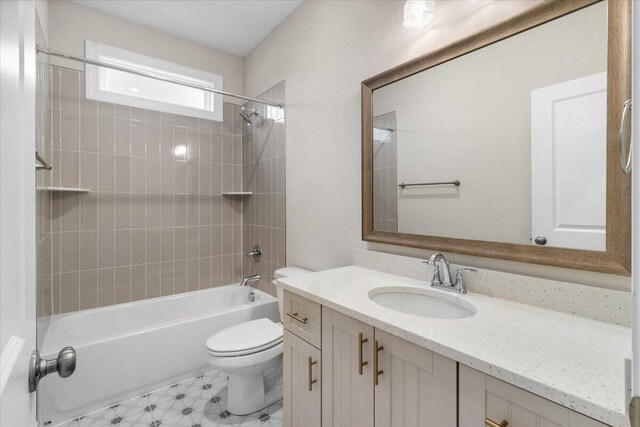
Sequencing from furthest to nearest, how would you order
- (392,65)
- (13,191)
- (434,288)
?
(392,65), (434,288), (13,191)

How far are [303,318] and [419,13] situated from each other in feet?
4.85

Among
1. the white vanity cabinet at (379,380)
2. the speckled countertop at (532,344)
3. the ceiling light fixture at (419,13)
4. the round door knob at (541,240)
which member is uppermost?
the ceiling light fixture at (419,13)

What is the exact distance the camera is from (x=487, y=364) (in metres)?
0.69

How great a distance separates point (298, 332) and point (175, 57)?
270 cm

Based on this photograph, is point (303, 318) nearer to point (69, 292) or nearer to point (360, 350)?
point (360, 350)

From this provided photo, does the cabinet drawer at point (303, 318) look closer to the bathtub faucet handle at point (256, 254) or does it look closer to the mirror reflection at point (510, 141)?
the mirror reflection at point (510, 141)

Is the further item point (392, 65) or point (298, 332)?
point (392, 65)

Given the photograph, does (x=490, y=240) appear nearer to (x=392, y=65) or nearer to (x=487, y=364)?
(x=487, y=364)

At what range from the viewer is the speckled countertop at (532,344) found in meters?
0.59

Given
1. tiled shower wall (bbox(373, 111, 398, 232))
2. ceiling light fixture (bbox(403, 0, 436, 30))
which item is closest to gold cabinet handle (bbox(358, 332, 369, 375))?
tiled shower wall (bbox(373, 111, 398, 232))

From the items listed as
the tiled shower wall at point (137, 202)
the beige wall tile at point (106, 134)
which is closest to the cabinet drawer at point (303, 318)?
the tiled shower wall at point (137, 202)

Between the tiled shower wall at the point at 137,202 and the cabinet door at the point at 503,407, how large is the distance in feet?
8.60

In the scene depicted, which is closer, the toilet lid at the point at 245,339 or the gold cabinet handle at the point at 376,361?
the gold cabinet handle at the point at 376,361

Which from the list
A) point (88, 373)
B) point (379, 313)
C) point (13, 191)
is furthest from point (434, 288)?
point (88, 373)
